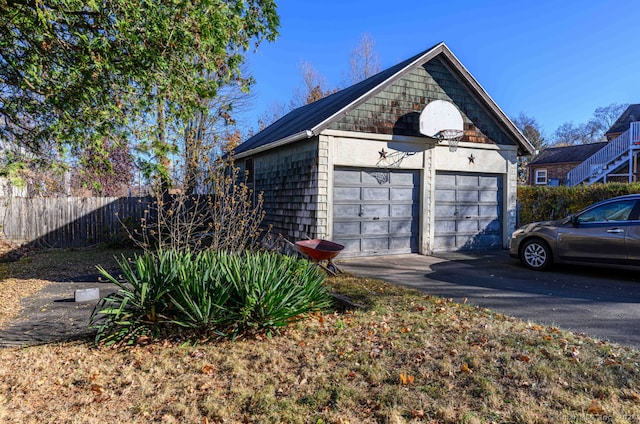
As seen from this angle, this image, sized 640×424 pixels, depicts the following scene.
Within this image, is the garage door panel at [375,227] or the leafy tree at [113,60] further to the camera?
the garage door panel at [375,227]

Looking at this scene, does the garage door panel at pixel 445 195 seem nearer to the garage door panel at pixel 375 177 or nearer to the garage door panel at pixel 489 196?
the garage door panel at pixel 489 196

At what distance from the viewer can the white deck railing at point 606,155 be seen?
21578 millimetres

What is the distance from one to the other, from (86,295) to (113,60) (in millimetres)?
3856

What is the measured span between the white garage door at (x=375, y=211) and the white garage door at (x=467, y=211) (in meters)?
0.84

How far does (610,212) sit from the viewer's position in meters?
7.37

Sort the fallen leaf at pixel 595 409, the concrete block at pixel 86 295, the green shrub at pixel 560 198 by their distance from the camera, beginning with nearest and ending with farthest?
the fallen leaf at pixel 595 409 → the concrete block at pixel 86 295 → the green shrub at pixel 560 198

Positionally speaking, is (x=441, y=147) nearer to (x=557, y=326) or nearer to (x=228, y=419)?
(x=557, y=326)

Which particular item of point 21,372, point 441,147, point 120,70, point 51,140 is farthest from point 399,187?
point 21,372

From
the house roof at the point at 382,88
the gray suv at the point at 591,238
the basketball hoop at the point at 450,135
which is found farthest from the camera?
the basketball hoop at the point at 450,135

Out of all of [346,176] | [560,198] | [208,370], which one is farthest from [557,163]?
[208,370]

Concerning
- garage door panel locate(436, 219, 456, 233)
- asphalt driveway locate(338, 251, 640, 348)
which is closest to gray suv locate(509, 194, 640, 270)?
asphalt driveway locate(338, 251, 640, 348)

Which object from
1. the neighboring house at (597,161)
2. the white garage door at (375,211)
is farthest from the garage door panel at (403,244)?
the neighboring house at (597,161)

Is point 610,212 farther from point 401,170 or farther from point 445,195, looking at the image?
point 401,170

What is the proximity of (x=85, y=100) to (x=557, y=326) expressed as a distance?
25.2 feet
